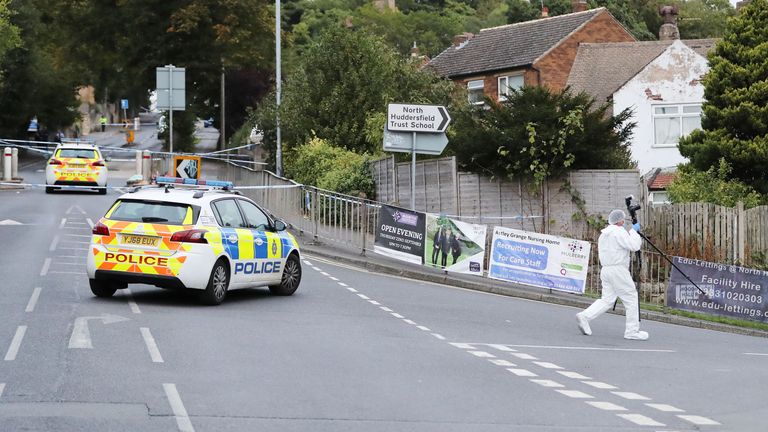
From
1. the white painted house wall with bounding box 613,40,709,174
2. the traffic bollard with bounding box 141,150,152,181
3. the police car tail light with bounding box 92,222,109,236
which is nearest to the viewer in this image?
the police car tail light with bounding box 92,222,109,236

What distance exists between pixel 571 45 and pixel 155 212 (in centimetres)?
3740

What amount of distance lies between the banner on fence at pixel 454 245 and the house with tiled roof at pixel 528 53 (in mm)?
24010

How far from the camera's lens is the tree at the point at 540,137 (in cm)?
2764

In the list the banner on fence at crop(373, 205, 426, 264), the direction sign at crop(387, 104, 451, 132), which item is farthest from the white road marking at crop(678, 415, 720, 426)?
the direction sign at crop(387, 104, 451, 132)

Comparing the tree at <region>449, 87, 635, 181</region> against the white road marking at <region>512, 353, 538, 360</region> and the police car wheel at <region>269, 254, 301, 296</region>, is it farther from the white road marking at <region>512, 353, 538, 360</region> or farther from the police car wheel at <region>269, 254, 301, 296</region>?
the white road marking at <region>512, 353, 538, 360</region>

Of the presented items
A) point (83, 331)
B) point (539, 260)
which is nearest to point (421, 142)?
point (539, 260)

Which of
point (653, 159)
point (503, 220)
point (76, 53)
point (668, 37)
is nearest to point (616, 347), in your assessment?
point (503, 220)

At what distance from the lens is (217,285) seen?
1709 cm

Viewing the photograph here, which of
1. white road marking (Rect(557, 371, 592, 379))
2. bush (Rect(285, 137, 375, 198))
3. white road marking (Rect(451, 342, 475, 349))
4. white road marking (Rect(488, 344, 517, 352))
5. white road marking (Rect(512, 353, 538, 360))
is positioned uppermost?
bush (Rect(285, 137, 375, 198))

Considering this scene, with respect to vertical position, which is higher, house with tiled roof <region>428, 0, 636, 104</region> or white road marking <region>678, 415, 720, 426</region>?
house with tiled roof <region>428, 0, 636, 104</region>

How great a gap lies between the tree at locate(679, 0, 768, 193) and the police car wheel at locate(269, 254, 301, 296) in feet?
51.7

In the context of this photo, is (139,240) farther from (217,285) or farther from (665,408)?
(665,408)

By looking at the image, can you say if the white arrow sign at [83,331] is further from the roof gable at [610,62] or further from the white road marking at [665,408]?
the roof gable at [610,62]

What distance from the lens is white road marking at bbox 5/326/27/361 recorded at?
38.9ft
